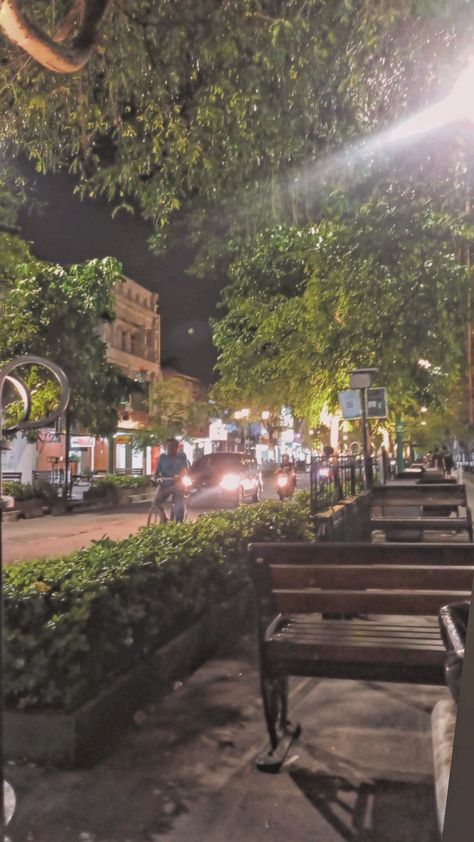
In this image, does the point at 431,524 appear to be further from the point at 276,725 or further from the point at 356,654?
the point at 356,654

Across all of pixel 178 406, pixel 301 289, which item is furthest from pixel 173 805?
pixel 178 406

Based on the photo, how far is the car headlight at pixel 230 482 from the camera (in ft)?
71.0

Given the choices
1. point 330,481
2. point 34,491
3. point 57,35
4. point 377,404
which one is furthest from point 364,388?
point 34,491

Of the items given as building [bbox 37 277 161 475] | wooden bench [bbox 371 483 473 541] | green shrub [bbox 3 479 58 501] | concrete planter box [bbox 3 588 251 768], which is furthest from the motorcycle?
concrete planter box [bbox 3 588 251 768]

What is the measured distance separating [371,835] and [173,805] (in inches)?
33.6

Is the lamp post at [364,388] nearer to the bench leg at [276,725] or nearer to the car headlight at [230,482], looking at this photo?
the bench leg at [276,725]

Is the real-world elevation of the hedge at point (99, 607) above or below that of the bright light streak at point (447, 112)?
below

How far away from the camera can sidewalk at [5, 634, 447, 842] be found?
2.99m

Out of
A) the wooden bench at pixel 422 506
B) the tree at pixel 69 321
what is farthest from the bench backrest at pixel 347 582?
the tree at pixel 69 321

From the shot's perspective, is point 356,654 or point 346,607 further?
point 346,607

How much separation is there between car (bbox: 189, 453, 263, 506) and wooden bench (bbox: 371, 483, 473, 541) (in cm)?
890

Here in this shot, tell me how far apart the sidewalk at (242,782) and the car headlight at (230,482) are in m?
17.1

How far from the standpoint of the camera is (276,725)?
385 centimetres

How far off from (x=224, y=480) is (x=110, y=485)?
4507mm
